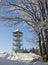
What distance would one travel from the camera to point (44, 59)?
16734mm

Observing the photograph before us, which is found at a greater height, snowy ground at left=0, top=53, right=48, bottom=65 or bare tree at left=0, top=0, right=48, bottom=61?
bare tree at left=0, top=0, right=48, bottom=61

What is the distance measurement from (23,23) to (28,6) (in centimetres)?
172

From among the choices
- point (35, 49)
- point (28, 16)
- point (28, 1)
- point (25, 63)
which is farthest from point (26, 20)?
point (25, 63)

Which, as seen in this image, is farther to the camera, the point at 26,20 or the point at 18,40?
the point at 18,40

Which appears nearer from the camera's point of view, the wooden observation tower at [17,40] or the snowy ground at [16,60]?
the snowy ground at [16,60]

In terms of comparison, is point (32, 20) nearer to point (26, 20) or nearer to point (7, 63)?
point (26, 20)

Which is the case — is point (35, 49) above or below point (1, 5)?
below

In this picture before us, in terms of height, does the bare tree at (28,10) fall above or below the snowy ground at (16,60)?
above

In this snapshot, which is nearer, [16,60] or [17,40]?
[16,60]

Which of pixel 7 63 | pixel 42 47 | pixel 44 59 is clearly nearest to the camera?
pixel 7 63

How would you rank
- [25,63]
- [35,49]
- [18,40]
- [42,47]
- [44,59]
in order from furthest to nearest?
[18,40], [35,49], [42,47], [44,59], [25,63]

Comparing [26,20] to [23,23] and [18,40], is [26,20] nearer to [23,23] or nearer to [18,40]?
[23,23]

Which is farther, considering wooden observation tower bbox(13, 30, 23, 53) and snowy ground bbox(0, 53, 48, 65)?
wooden observation tower bbox(13, 30, 23, 53)

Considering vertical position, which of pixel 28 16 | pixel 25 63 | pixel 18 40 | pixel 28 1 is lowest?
pixel 25 63
